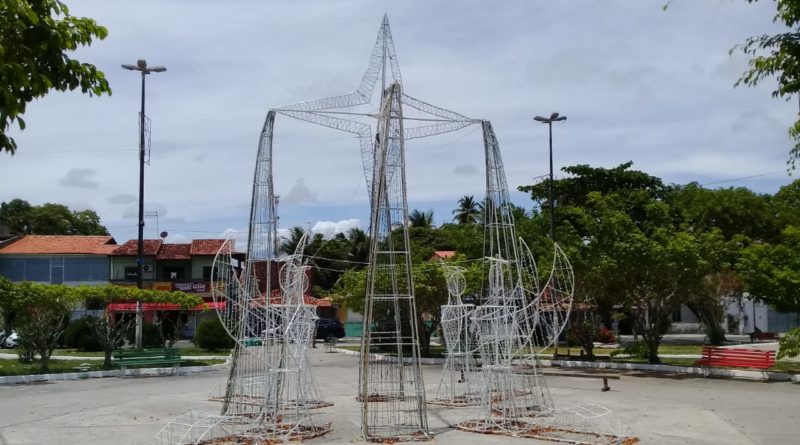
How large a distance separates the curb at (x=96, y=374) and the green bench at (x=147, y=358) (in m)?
0.26

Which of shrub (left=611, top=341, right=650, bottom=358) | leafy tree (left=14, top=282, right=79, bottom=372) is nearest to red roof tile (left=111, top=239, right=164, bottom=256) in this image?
leafy tree (left=14, top=282, right=79, bottom=372)

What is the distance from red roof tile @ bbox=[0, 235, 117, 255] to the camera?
4588 centimetres

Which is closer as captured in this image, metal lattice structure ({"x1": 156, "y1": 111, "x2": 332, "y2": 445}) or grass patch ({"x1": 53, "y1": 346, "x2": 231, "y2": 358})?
metal lattice structure ({"x1": 156, "y1": 111, "x2": 332, "y2": 445})

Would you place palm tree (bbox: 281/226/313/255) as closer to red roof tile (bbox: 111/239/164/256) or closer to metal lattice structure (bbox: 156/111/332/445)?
red roof tile (bbox: 111/239/164/256)

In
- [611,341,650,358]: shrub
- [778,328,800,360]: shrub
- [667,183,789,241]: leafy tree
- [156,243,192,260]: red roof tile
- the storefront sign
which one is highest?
[667,183,789,241]: leafy tree

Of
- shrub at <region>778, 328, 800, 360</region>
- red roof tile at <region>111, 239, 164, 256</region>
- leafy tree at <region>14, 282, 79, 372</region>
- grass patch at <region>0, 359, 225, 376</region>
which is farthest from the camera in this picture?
red roof tile at <region>111, 239, 164, 256</region>

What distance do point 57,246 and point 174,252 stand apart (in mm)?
6867

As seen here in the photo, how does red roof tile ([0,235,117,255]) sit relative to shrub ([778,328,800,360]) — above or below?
above

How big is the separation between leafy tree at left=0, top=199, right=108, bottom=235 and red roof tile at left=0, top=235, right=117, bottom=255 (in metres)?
15.5

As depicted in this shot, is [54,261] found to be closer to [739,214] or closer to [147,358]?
[147,358]

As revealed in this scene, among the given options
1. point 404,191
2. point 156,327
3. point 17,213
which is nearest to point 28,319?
point 156,327

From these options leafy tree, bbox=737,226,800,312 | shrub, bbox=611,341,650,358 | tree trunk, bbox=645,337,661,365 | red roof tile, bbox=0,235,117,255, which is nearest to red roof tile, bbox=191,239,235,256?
red roof tile, bbox=0,235,117,255

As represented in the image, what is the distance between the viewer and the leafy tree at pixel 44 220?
63.1 meters

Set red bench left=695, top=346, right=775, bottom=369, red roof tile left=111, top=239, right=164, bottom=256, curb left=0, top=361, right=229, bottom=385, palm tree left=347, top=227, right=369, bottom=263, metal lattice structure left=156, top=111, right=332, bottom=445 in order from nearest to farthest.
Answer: metal lattice structure left=156, top=111, right=332, bottom=445, red bench left=695, top=346, right=775, bottom=369, curb left=0, top=361, right=229, bottom=385, red roof tile left=111, top=239, right=164, bottom=256, palm tree left=347, top=227, right=369, bottom=263
